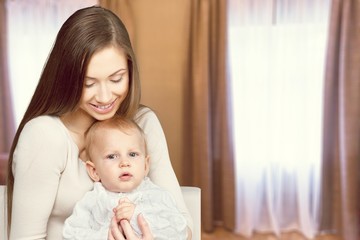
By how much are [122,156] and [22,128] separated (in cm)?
30

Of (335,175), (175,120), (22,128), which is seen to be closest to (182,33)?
(175,120)

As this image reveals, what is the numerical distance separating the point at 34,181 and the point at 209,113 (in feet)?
8.71

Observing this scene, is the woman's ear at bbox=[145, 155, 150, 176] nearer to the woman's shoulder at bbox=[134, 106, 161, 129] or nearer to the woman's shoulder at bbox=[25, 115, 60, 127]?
the woman's shoulder at bbox=[134, 106, 161, 129]

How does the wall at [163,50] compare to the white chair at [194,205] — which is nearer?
the white chair at [194,205]

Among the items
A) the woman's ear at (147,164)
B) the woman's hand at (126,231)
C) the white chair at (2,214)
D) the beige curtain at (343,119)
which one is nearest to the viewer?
the woman's hand at (126,231)

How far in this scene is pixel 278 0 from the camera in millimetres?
3980

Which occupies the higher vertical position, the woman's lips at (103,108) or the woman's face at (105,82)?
the woman's face at (105,82)

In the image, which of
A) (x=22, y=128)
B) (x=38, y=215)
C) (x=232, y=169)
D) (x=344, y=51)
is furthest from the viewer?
(x=232, y=169)

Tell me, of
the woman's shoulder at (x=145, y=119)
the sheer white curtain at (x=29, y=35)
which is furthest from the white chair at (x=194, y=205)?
the sheer white curtain at (x=29, y=35)

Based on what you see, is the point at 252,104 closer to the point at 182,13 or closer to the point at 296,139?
the point at 296,139

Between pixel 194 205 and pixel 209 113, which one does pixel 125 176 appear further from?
pixel 209 113

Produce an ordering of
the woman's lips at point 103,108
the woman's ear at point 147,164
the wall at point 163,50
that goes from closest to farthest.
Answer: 1. the woman's lips at point 103,108
2. the woman's ear at point 147,164
3. the wall at point 163,50

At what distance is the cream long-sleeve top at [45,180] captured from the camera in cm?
153

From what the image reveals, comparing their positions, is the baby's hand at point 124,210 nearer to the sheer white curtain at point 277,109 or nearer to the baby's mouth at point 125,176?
the baby's mouth at point 125,176
